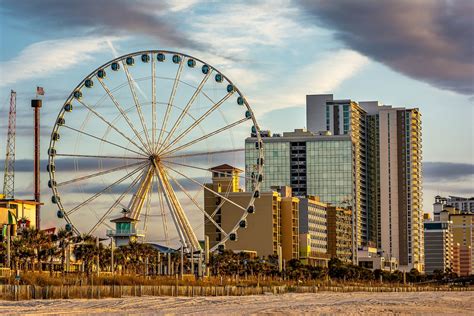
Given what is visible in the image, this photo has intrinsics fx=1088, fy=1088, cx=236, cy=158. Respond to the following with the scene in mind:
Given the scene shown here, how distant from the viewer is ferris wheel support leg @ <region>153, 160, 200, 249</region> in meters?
111

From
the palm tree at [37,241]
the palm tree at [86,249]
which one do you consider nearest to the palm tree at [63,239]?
the palm tree at [37,241]

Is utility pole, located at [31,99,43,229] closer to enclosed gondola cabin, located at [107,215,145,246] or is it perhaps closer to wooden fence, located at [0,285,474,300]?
enclosed gondola cabin, located at [107,215,145,246]

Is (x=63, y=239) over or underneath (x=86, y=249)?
over

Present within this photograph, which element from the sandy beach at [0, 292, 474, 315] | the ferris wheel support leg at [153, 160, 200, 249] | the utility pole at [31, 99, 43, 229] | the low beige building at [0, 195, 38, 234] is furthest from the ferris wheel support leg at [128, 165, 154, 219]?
the utility pole at [31, 99, 43, 229]

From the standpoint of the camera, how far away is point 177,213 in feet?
375

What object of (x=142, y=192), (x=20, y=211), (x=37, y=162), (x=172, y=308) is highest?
(x=37, y=162)

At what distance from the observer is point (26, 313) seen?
6588cm

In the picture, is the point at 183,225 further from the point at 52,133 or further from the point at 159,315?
the point at 159,315

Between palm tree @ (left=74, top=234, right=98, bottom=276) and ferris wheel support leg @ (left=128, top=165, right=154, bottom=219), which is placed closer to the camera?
ferris wheel support leg @ (left=128, top=165, right=154, bottom=219)

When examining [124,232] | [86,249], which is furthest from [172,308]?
[124,232]

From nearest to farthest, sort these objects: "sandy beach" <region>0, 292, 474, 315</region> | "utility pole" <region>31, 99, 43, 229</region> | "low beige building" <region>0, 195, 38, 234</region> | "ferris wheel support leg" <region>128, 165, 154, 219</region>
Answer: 1. "sandy beach" <region>0, 292, 474, 315</region>
2. "ferris wheel support leg" <region>128, 165, 154, 219</region>
3. "low beige building" <region>0, 195, 38, 234</region>
4. "utility pole" <region>31, 99, 43, 229</region>

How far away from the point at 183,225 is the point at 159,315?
48.0 meters

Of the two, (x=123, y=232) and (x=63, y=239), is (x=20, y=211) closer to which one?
(x=123, y=232)

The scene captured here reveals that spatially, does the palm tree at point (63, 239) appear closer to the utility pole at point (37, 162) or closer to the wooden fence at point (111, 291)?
the wooden fence at point (111, 291)
